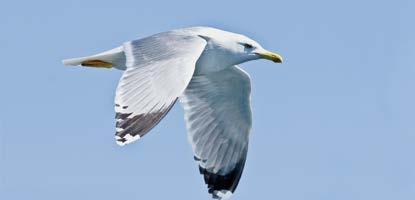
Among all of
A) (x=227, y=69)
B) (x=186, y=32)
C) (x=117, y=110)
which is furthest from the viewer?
(x=227, y=69)

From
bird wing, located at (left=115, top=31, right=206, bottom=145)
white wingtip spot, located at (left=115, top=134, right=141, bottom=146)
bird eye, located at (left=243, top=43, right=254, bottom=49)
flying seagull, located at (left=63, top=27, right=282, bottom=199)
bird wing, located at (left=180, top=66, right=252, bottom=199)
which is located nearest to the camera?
white wingtip spot, located at (left=115, top=134, right=141, bottom=146)

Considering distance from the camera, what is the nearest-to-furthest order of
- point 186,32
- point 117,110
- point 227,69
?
point 117,110
point 186,32
point 227,69

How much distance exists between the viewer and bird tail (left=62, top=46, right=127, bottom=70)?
1075cm

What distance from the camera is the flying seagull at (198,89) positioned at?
9117 mm

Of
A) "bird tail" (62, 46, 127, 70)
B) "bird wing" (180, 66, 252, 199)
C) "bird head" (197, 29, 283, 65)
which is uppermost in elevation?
"bird head" (197, 29, 283, 65)

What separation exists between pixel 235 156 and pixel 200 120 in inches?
19.3

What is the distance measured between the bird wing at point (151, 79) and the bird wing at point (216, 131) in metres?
1.41

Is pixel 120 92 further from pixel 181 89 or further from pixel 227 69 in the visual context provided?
pixel 227 69

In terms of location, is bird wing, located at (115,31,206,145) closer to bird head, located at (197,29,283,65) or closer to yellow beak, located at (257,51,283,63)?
bird head, located at (197,29,283,65)

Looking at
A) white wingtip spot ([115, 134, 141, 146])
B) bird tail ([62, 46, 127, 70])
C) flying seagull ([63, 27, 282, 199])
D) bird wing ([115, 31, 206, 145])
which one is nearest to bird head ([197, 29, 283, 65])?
flying seagull ([63, 27, 282, 199])

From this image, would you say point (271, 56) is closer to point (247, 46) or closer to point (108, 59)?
point (247, 46)

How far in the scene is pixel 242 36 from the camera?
11117 mm

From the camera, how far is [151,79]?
9.46 meters

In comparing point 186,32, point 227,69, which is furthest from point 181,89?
point 227,69
